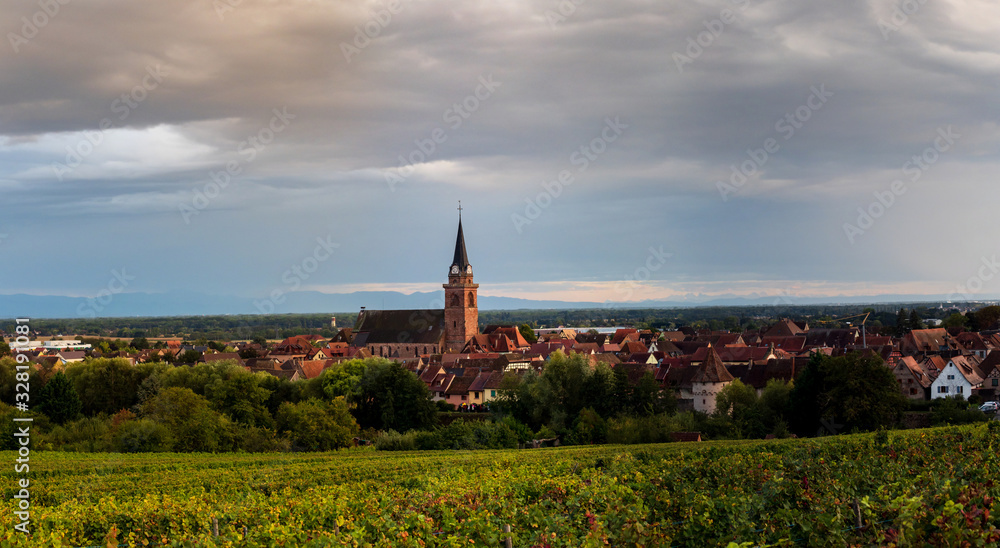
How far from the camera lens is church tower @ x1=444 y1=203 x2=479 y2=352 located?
387 ft

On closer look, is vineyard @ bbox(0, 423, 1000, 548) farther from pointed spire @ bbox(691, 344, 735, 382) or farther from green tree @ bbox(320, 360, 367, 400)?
green tree @ bbox(320, 360, 367, 400)

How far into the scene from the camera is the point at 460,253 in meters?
120

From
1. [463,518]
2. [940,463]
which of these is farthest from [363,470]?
[940,463]

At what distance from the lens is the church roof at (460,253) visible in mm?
118688

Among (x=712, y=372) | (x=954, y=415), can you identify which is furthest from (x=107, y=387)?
(x=954, y=415)

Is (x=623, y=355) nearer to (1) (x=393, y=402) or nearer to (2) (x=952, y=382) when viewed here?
(2) (x=952, y=382)

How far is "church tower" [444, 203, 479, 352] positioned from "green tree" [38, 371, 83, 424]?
200ft

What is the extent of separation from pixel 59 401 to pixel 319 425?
931 inches

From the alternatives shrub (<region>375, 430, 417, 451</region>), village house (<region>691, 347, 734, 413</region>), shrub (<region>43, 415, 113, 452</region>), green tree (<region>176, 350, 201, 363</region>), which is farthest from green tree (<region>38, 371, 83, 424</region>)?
green tree (<region>176, 350, 201, 363</region>)

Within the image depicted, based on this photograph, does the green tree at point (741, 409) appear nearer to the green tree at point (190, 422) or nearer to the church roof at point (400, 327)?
the green tree at point (190, 422)

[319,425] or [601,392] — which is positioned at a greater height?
[601,392]

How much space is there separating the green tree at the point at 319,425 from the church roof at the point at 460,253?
65.3m

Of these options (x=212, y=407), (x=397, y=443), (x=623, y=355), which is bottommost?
(x=397, y=443)

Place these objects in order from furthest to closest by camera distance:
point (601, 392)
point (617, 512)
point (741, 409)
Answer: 1. point (601, 392)
2. point (741, 409)
3. point (617, 512)
